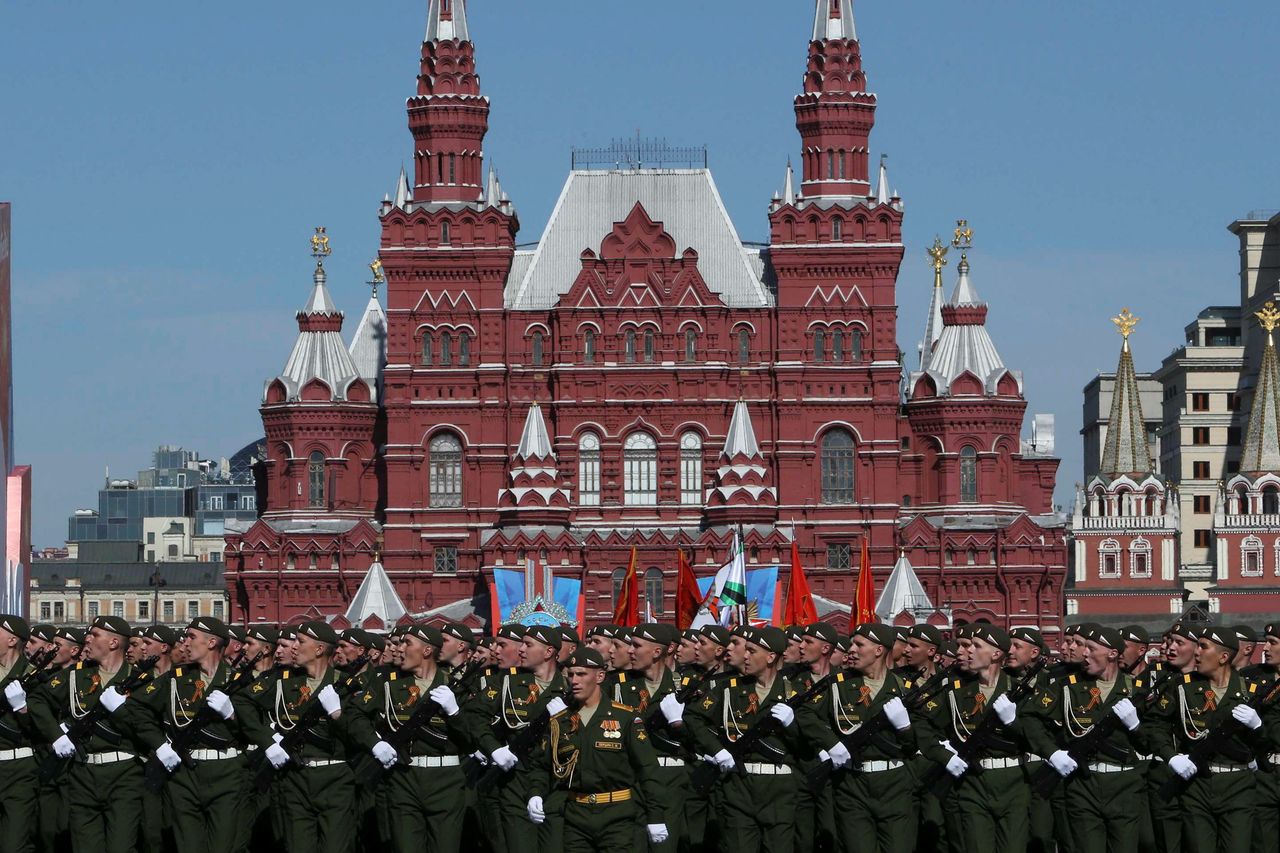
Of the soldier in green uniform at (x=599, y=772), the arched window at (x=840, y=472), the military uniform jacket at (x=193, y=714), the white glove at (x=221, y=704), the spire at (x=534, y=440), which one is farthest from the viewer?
the arched window at (x=840, y=472)

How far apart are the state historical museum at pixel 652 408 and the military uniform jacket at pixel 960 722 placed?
53.3m

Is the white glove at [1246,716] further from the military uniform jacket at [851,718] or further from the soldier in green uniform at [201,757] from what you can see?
the soldier in green uniform at [201,757]

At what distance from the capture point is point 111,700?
73.3ft

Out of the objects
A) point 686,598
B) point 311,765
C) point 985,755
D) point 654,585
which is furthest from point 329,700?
point 654,585

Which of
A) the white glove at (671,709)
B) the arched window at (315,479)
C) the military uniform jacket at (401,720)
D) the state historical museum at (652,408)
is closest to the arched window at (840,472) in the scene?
the state historical museum at (652,408)

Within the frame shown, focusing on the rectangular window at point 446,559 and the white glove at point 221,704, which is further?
the rectangular window at point 446,559

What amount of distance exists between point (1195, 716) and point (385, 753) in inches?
254

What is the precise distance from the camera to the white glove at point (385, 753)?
21.7 meters

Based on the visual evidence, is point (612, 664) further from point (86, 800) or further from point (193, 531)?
point (193, 531)

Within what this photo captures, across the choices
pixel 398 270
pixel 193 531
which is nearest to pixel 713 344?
pixel 398 270

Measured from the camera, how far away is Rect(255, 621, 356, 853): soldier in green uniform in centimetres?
2220

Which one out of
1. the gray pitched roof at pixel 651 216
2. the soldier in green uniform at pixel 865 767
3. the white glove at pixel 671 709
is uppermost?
the gray pitched roof at pixel 651 216

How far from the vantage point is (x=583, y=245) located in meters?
80.4

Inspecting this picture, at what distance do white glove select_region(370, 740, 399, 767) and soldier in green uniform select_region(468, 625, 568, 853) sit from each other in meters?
0.67
